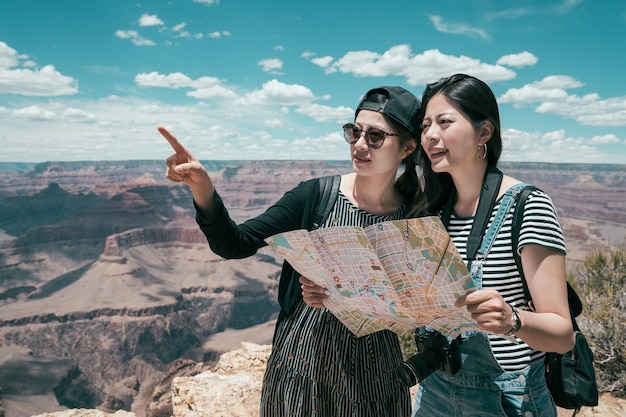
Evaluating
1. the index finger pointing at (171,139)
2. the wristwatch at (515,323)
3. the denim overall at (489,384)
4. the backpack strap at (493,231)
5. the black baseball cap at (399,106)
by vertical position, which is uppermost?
the black baseball cap at (399,106)

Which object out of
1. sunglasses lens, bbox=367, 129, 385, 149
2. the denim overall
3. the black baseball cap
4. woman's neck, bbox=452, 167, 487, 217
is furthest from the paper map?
the black baseball cap

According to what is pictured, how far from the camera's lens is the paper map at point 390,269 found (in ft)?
3.73

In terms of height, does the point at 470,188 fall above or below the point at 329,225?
above

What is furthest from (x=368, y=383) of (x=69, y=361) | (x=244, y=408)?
(x=69, y=361)

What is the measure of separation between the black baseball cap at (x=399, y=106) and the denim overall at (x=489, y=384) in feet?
1.88

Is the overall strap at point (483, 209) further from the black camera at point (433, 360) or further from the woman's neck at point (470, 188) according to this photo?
the black camera at point (433, 360)

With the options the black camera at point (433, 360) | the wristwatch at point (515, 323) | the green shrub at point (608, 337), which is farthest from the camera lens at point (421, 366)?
the green shrub at point (608, 337)

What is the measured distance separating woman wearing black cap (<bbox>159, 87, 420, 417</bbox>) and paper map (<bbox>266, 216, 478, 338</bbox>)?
201 millimetres

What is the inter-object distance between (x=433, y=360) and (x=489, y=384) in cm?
19

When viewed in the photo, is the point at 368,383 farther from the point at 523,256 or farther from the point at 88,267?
the point at 88,267

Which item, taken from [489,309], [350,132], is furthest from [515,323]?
[350,132]

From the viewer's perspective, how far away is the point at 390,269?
4.13 ft

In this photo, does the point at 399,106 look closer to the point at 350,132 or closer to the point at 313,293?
the point at 350,132

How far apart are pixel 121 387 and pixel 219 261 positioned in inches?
2355
